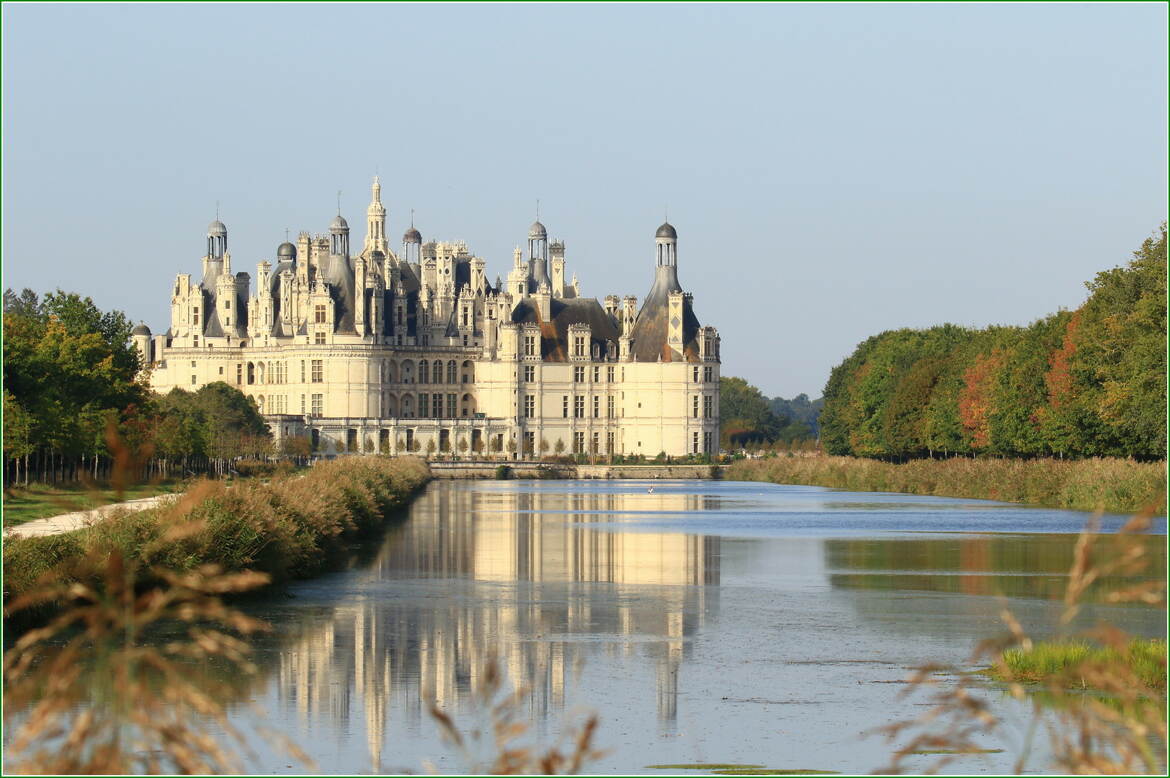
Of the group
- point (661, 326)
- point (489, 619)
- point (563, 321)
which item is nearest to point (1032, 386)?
point (489, 619)

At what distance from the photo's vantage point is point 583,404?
418ft

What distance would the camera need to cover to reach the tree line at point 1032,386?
155 feet

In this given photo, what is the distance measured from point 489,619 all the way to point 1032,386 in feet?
139

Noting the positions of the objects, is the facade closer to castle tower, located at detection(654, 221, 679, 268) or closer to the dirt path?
castle tower, located at detection(654, 221, 679, 268)

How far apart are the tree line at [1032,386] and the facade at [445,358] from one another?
24.4 meters

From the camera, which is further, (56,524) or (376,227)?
(376,227)

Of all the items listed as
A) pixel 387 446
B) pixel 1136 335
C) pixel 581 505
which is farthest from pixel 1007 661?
pixel 387 446

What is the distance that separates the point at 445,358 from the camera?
12962 cm

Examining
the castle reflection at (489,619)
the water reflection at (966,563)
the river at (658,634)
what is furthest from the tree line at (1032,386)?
the castle reflection at (489,619)

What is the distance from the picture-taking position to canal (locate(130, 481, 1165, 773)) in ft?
47.2

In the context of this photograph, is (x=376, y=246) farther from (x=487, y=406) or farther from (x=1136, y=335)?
(x=1136, y=335)

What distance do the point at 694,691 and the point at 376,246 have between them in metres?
119

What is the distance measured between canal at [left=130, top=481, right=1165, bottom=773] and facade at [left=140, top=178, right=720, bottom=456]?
79.7 m

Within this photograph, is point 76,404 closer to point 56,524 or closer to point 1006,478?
point 56,524
